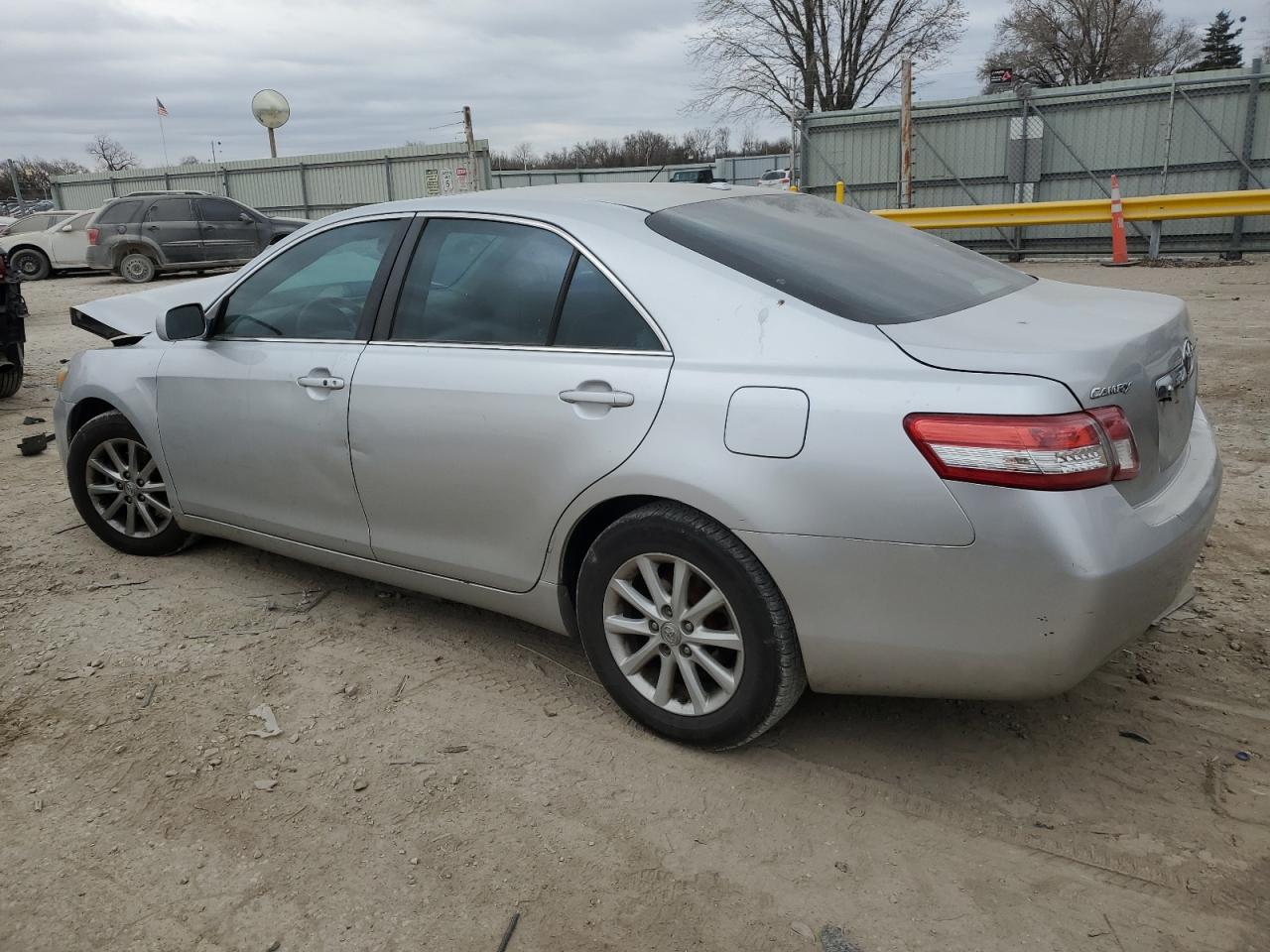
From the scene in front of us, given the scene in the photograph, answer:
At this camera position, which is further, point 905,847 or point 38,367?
point 38,367

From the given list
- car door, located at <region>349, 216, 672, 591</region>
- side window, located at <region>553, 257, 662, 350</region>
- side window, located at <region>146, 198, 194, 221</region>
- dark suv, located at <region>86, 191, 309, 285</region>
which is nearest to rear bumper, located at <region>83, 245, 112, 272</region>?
dark suv, located at <region>86, 191, 309, 285</region>

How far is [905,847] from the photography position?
2453 mm

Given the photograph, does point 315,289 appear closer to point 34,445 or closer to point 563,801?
point 563,801

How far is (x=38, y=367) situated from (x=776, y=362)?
392 inches

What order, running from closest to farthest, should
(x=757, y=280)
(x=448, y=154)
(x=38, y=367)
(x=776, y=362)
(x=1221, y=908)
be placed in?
(x=1221, y=908)
(x=776, y=362)
(x=757, y=280)
(x=38, y=367)
(x=448, y=154)

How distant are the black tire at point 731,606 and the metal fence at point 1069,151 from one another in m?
15.3

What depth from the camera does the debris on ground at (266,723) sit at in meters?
3.09

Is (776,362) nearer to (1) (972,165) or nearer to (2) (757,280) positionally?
(2) (757,280)

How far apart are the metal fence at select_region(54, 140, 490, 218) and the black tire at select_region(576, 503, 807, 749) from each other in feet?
80.7

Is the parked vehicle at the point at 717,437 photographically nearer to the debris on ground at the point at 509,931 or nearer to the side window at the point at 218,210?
the debris on ground at the point at 509,931

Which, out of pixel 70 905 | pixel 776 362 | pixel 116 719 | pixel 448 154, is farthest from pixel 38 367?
pixel 448 154

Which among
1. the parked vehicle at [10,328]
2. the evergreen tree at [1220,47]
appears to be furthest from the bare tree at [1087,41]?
the parked vehicle at [10,328]

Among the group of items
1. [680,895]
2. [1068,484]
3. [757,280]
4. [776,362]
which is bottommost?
[680,895]

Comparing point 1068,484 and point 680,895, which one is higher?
point 1068,484
